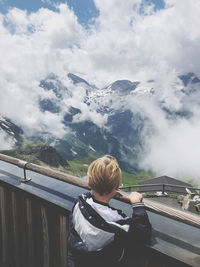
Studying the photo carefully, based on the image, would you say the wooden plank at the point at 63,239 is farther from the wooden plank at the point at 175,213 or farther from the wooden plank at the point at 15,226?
the wooden plank at the point at 175,213

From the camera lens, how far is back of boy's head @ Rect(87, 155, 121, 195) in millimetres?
1843

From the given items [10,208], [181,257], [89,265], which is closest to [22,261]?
[10,208]

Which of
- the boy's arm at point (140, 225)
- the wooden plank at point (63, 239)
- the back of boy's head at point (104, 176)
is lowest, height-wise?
the wooden plank at point (63, 239)

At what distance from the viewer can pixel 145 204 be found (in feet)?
6.31

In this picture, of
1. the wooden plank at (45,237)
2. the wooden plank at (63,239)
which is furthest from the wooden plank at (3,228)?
the wooden plank at (63,239)

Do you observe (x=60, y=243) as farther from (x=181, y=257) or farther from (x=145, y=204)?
(x=181, y=257)

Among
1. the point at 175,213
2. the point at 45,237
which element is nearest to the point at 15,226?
the point at 45,237

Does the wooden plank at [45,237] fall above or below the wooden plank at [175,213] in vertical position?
below

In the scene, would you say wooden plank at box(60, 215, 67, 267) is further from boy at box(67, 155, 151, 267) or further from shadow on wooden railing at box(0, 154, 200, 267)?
boy at box(67, 155, 151, 267)

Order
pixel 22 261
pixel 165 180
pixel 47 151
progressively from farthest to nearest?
pixel 47 151 → pixel 165 180 → pixel 22 261

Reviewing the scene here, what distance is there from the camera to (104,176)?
184 centimetres

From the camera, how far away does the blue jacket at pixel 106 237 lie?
66.9 inches

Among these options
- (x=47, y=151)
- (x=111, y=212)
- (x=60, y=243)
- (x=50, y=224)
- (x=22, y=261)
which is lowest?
(x=22, y=261)

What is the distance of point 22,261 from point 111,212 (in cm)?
206
